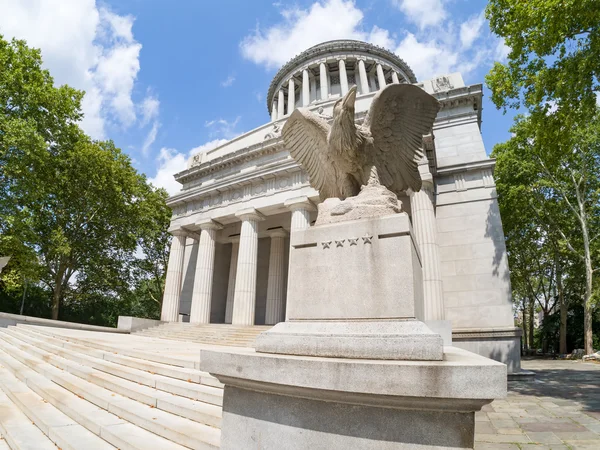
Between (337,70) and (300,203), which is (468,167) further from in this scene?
(337,70)

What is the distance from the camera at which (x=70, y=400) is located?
19.1 ft

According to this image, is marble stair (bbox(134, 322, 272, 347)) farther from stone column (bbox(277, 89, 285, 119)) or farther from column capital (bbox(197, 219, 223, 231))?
stone column (bbox(277, 89, 285, 119))

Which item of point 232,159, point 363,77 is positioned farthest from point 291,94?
point 232,159

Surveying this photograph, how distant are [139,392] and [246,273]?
546 inches

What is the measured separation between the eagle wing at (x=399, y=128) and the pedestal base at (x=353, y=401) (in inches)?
114

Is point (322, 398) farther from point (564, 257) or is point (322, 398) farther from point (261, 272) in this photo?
point (564, 257)

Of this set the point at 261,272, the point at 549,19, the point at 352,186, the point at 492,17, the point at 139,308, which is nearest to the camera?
the point at 352,186

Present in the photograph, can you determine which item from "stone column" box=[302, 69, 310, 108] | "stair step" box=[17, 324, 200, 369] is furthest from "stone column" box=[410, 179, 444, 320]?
"stone column" box=[302, 69, 310, 108]

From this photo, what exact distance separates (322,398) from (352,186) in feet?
→ 9.29

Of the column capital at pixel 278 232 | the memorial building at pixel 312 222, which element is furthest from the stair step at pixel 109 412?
the column capital at pixel 278 232

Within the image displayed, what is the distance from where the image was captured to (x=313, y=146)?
16.5 feet

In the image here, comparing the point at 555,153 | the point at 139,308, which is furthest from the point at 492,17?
the point at 139,308

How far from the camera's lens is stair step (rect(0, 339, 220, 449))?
4047 millimetres

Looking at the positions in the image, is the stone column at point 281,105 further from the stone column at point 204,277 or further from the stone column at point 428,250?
the stone column at point 428,250
